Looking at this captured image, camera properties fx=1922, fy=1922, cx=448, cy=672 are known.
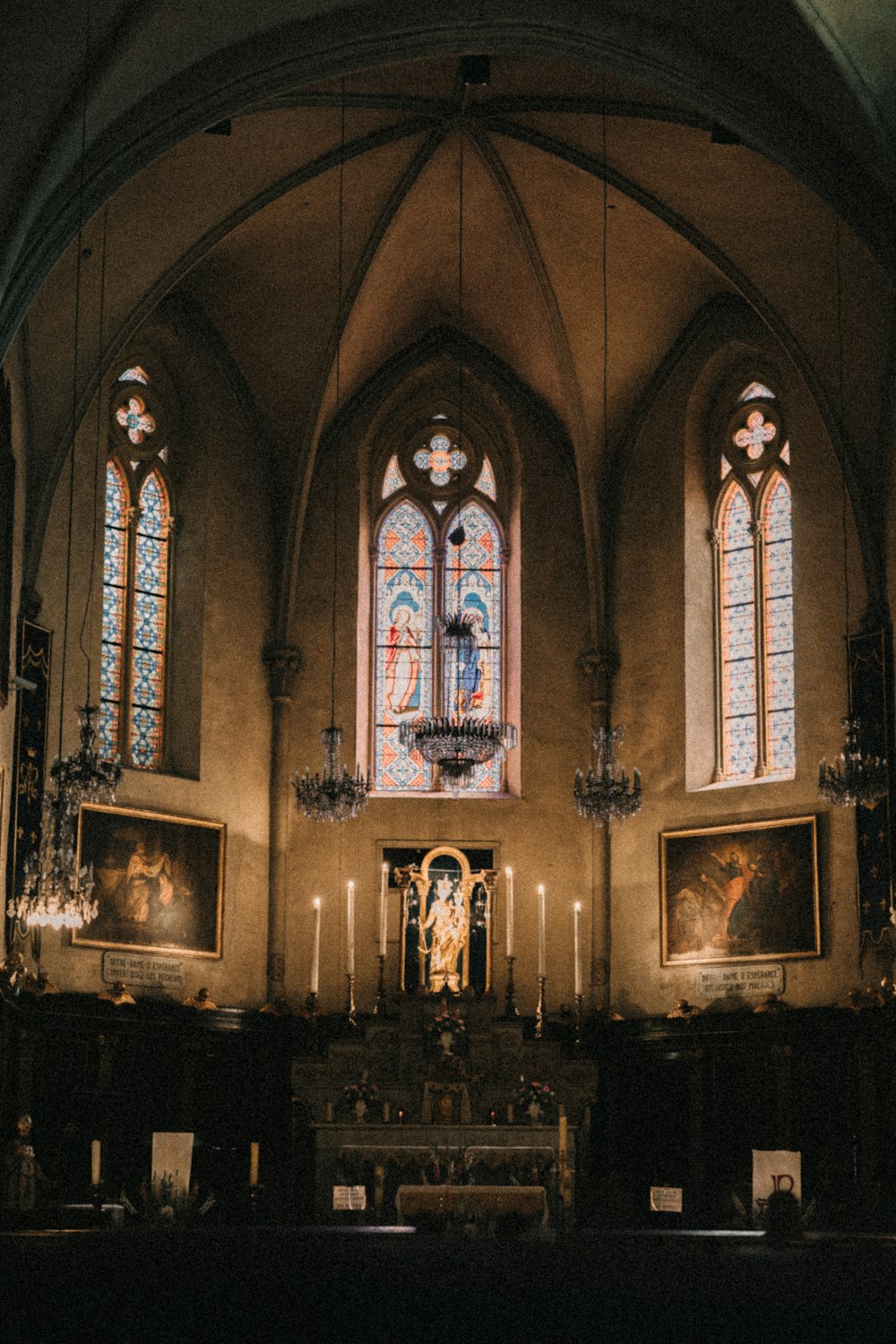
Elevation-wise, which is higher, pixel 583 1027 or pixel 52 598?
pixel 52 598

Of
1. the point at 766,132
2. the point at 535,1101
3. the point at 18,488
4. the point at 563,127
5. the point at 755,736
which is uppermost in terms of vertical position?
the point at 563,127

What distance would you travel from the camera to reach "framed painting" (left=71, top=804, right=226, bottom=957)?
834 inches

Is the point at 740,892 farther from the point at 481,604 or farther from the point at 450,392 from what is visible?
the point at 450,392

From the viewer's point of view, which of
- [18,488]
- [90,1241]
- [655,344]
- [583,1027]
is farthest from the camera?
[655,344]

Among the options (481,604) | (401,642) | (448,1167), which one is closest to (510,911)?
(401,642)

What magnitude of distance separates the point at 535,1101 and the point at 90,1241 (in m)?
15.5

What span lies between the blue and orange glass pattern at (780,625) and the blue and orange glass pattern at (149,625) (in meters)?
7.24

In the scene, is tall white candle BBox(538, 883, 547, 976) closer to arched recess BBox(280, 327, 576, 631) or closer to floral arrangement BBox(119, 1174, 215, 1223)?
floral arrangement BBox(119, 1174, 215, 1223)

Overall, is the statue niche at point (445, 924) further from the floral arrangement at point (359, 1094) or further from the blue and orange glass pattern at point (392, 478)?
the blue and orange glass pattern at point (392, 478)

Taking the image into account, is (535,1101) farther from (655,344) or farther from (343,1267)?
(343,1267)

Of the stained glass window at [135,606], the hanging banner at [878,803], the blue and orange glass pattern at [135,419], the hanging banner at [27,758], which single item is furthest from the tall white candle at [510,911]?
the blue and orange glass pattern at [135,419]

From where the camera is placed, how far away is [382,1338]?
181 inches

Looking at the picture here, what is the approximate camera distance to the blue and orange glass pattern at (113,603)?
22.3m

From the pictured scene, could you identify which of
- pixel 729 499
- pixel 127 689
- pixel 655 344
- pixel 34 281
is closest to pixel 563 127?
pixel 655 344
